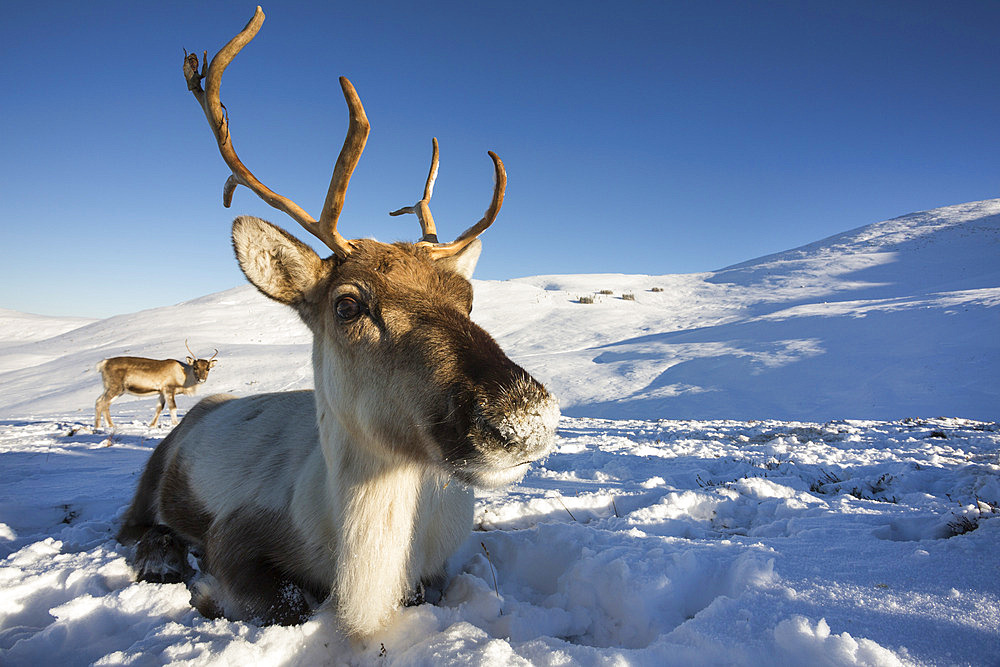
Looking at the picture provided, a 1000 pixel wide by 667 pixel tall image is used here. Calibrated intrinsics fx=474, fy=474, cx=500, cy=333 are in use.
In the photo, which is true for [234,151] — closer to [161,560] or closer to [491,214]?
[491,214]

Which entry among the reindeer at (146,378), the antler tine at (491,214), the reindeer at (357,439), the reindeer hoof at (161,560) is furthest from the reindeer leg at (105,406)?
the antler tine at (491,214)

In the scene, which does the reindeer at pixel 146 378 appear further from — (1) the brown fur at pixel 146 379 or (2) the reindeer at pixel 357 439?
(2) the reindeer at pixel 357 439

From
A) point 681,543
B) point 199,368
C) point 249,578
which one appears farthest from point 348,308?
point 199,368

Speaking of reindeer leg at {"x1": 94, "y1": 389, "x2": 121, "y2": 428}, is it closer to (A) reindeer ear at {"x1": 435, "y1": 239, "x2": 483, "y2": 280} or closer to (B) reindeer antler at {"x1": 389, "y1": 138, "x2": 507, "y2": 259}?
(B) reindeer antler at {"x1": 389, "y1": 138, "x2": 507, "y2": 259}

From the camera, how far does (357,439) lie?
92.9 inches

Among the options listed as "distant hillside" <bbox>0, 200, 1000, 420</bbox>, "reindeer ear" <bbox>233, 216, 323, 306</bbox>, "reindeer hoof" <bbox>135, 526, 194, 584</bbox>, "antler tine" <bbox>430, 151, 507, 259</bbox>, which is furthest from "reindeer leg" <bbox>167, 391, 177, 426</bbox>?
"antler tine" <bbox>430, 151, 507, 259</bbox>

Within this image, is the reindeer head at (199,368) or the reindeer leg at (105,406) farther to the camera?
the reindeer head at (199,368)

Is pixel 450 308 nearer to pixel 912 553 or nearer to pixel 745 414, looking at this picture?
pixel 912 553

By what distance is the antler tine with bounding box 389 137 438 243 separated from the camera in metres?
3.59

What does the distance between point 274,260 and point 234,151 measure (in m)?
0.76

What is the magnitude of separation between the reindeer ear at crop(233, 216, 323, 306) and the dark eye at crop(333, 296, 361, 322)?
0.38 meters

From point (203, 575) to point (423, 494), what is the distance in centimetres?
150

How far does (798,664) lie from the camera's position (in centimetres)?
153

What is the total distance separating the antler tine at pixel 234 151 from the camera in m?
2.51
